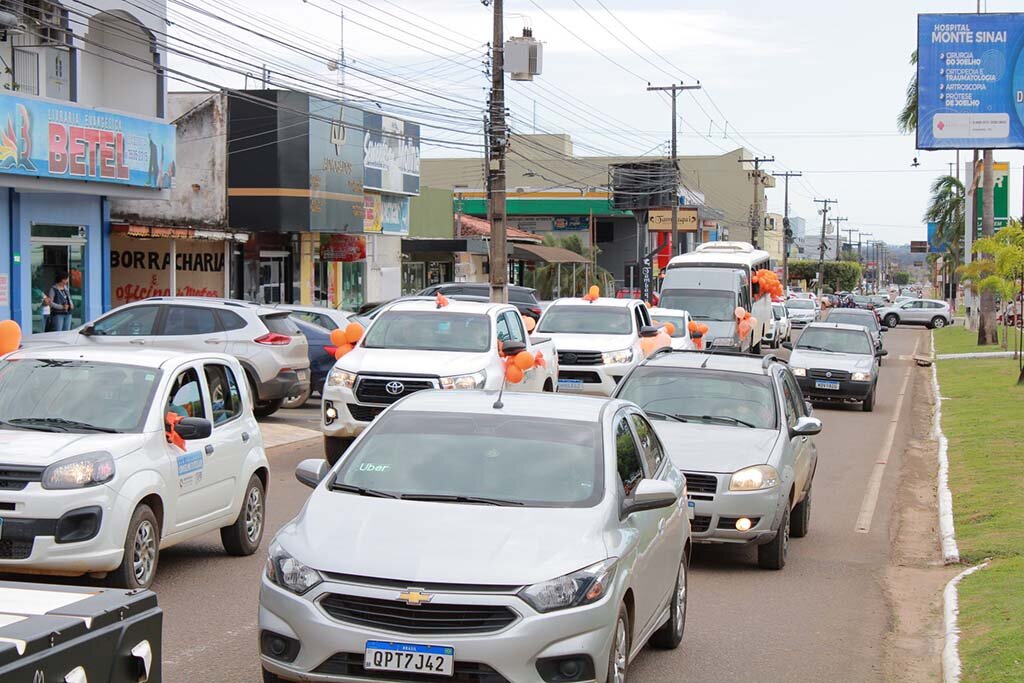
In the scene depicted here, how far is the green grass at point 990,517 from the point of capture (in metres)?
8.27

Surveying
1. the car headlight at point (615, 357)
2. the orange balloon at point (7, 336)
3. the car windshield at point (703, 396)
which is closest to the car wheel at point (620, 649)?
the car windshield at point (703, 396)

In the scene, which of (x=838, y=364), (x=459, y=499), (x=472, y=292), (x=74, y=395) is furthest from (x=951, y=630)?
(x=472, y=292)

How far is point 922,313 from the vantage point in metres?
74.1

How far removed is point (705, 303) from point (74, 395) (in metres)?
27.9

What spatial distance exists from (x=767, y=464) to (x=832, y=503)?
190 inches

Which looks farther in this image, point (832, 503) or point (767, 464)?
point (832, 503)

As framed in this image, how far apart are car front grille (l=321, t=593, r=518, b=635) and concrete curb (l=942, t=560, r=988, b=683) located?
3296mm

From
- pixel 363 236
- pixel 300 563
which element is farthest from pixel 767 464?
pixel 363 236

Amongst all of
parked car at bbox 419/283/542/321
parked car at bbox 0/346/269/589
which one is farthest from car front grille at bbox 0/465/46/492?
parked car at bbox 419/283/542/321

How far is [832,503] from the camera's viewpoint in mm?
15453

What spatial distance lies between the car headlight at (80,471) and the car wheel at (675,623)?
364 centimetres

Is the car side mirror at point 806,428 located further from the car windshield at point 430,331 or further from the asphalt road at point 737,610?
the car windshield at point 430,331

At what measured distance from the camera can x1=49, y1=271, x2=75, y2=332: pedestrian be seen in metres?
26.5

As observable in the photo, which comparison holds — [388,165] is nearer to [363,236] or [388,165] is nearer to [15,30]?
[363,236]
